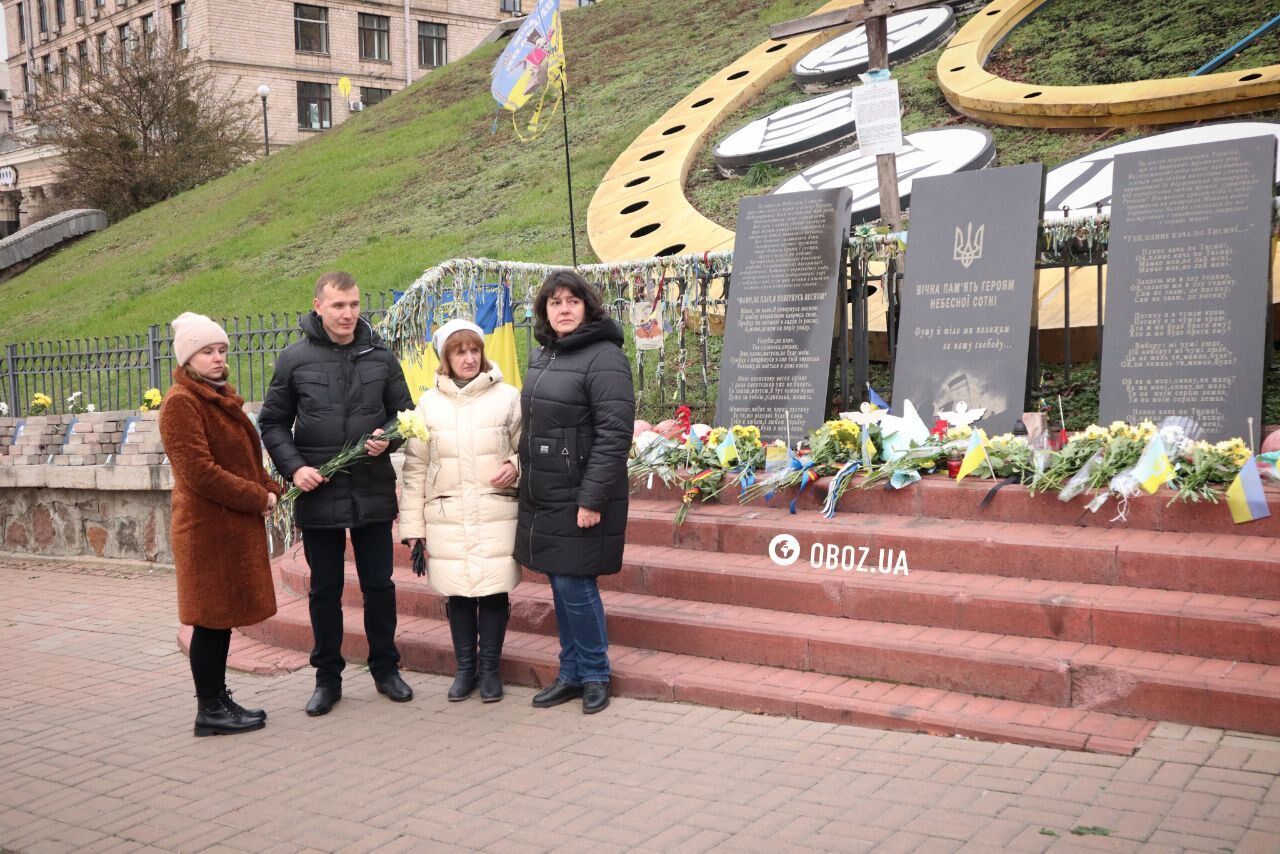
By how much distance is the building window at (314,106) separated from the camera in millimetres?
47219

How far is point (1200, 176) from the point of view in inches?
249

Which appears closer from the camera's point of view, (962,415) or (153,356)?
(962,415)

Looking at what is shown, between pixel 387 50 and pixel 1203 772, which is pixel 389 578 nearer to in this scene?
pixel 1203 772

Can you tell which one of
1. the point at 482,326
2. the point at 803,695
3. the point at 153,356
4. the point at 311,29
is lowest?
the point at 803,695

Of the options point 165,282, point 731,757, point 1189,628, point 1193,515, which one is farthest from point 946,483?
point 165,282

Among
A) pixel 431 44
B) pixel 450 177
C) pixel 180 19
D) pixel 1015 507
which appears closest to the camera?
pixel 1015 507

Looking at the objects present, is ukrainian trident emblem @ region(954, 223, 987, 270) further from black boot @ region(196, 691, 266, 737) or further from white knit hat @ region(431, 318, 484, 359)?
black boot @ region(196, 691, 266, 737)

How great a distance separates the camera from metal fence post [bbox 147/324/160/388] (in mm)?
10674

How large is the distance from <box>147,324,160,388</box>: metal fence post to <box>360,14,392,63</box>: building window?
4109 cm

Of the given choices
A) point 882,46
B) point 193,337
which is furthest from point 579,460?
point 882,46

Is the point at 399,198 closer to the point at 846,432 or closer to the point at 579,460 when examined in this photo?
the point at 846,432

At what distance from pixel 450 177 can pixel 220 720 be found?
12.7 meters

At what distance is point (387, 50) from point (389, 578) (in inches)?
1868

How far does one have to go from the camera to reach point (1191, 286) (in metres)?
6.26
